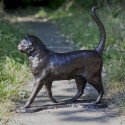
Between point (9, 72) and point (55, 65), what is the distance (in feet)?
6.55

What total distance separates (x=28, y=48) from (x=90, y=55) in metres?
0.84

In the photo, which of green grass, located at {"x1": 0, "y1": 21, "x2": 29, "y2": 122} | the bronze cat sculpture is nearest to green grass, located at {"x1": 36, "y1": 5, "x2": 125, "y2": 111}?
the bronze cat sculpture

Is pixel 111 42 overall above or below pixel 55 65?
below

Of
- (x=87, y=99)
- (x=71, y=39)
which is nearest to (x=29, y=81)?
(x=87, y=99)

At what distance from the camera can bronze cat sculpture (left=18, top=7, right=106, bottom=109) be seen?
588cm

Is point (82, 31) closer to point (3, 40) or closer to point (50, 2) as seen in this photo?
point (3, 40)

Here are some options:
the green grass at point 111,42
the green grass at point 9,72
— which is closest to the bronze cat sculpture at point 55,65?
the green grass at point 9,72

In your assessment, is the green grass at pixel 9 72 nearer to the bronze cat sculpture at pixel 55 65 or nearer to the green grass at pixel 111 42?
the bronze cat sculpture at pixel 55 65

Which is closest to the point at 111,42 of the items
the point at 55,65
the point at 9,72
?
the point at 9,72

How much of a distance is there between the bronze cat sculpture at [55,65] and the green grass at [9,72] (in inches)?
16.8

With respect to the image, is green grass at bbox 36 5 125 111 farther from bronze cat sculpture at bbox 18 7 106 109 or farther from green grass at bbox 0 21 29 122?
green grass at bbox 0 21 29 122

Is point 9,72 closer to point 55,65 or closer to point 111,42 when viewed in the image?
point 55,65

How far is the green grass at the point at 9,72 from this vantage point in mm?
6273

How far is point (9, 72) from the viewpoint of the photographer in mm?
7715
